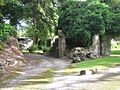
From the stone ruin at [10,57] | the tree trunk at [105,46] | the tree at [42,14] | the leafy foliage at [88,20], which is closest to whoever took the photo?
the stone ruin at [10,57]

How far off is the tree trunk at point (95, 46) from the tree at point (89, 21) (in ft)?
1.47

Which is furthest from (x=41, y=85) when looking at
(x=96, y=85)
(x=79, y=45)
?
(x=79, y=45)

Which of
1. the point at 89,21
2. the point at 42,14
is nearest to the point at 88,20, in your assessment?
the point at 89,21

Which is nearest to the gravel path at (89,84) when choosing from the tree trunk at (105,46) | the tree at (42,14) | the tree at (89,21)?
the tree at (42,14)

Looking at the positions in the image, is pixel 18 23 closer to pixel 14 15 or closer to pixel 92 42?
pixel 14 15

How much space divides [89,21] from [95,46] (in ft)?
8.70

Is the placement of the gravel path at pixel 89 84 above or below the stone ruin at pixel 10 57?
below

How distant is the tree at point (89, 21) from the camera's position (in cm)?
3609

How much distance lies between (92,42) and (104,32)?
5.49 ft

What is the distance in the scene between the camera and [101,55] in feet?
125

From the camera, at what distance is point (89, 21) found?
36.3 m

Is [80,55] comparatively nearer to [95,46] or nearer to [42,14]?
[95,46]

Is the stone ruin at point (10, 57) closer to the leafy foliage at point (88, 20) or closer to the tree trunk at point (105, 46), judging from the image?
the leafy foliage at point (88, 20)

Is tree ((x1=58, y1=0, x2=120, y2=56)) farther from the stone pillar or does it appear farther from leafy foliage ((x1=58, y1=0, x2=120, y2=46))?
the stone pillar
